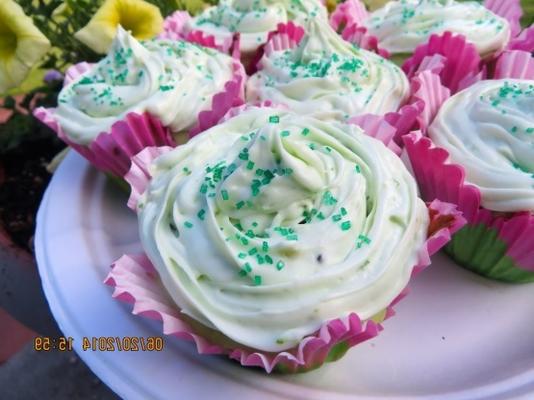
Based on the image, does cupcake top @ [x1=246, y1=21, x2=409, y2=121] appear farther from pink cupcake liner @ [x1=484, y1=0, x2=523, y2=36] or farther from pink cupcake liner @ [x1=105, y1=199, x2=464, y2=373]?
pink cupcake liner @ [x1=484, y1=0, x2=523, y2=36]

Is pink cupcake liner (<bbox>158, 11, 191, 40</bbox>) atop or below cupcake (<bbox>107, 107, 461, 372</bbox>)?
below

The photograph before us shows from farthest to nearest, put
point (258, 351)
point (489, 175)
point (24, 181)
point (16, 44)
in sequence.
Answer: point (24, 181) < point (16, 44) < point (489, 175) < point (258, 351)

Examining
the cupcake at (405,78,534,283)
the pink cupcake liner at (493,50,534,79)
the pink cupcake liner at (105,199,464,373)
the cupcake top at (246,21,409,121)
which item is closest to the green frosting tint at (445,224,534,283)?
the cupcake at (405,78,534,283)

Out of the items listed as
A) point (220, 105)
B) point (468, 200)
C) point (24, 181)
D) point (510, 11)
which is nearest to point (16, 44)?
Answer: point (24, 181)

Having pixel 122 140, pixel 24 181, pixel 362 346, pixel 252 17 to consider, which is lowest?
pixel 24 181
